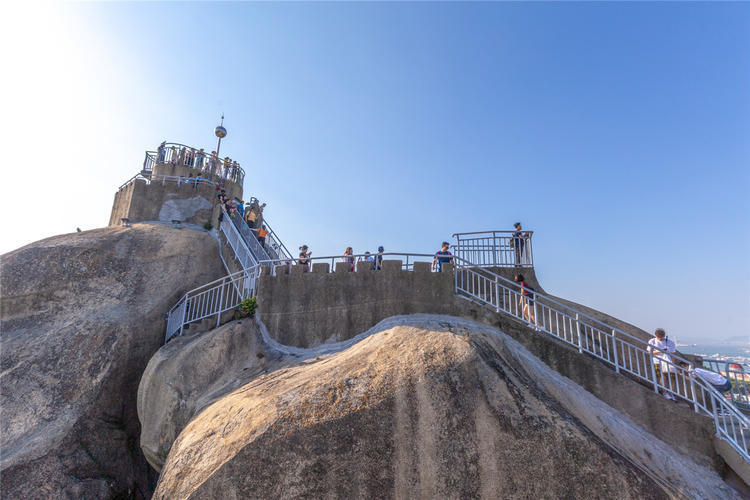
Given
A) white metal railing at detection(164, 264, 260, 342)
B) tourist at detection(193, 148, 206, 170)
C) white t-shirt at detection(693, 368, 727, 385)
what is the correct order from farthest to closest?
1. tourist at detection(193, 148, 206, 170)
2. white metal railing at detection(164, 264, 260, 342)
3. white t-shirt at detection(693, 368, 727, 385)

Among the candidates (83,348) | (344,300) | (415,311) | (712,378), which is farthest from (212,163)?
(712,378)

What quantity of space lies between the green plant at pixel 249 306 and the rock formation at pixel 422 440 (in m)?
4.18

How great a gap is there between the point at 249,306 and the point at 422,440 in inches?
280

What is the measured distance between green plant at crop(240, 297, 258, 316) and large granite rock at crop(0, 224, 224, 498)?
3.94 m

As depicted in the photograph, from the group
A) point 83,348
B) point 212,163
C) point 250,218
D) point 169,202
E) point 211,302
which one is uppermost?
point 212,163

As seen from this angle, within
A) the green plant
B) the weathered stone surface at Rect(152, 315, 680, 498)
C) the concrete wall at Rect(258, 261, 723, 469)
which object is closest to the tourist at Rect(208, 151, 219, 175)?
the green plant

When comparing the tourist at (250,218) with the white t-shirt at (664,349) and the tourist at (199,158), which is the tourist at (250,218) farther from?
the white t-shirt at (664,349)

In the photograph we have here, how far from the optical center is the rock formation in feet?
15.5

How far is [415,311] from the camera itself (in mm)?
9094

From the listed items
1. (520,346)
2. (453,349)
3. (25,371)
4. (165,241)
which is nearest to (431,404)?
(453,349)

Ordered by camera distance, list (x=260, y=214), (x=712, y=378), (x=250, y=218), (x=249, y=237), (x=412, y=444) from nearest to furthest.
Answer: (x=412, y=444) < (x=712, y=378) < (x=249, y=237) < (x=250, y=218) < (x=260, y=214)

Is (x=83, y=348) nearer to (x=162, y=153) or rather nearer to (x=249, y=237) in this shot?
(x=249, y=237)

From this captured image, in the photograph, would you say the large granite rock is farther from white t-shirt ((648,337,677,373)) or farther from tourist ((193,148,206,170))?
white t-shirt ((648,337,677,373))

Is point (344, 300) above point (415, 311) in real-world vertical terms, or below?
above
